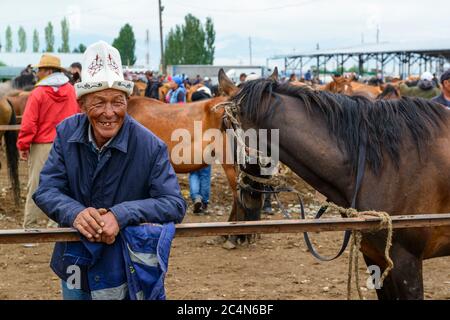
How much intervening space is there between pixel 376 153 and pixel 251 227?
47.4 inches

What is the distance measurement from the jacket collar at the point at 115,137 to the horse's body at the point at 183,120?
14.2 feet

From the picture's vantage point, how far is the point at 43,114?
6418 millimetres

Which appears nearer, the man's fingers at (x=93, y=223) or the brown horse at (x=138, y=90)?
the man's fingers at (x=93, y=223)

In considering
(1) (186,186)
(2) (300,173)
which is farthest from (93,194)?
(1) (186,186)

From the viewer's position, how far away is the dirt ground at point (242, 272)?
506 centimetres

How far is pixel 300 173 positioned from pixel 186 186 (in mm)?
6236

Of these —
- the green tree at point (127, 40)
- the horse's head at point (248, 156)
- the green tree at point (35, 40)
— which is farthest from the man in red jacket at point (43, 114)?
the green tree at point (35, 40)

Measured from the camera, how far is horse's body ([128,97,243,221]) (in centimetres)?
684

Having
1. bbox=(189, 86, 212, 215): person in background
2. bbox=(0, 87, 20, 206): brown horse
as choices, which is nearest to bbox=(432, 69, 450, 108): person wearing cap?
bbox=(189, 86, 212, 215): person in background

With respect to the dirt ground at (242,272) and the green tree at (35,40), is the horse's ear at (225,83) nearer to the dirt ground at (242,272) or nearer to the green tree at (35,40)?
the dirt ground at (242,272)

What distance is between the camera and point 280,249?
6422 mm

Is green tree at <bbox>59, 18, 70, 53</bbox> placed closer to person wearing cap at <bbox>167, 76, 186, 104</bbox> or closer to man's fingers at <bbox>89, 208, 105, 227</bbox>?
person wearing cap at <bbox>167, 76, 186, 104</bbox>

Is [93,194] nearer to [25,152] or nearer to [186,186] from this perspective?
[25,152]

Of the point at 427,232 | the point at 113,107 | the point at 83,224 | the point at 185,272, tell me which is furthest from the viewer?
the point at 185,272
